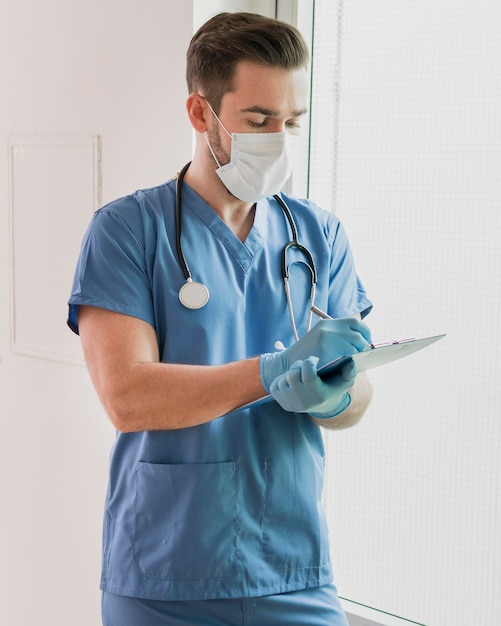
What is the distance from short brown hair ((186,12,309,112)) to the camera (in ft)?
4.72

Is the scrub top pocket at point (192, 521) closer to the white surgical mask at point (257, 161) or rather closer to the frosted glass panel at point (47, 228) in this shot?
the white surgical mask at point (257, 161)

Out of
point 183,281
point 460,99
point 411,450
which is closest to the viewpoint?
point 183,281

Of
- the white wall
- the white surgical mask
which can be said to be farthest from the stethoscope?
the white wall

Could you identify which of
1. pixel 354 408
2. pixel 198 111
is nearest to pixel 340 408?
pixel 354 408

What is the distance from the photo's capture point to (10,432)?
2.47 metres

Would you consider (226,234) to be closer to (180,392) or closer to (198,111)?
(198,111)

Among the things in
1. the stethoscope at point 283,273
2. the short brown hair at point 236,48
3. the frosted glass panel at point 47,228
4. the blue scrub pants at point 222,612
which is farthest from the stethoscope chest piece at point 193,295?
the frosted glass panel at point 47,228

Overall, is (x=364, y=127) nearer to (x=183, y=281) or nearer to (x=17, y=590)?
(x=183, y=281)

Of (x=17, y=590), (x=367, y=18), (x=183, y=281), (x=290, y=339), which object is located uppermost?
(x=367, y=18)

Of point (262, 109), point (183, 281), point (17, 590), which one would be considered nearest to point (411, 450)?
point (183, 281)

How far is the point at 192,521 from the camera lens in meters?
1.40

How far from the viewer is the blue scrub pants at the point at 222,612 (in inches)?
54.5

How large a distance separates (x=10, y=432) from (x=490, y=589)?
1429 mm

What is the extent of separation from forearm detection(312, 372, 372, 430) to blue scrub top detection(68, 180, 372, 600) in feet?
0.15
